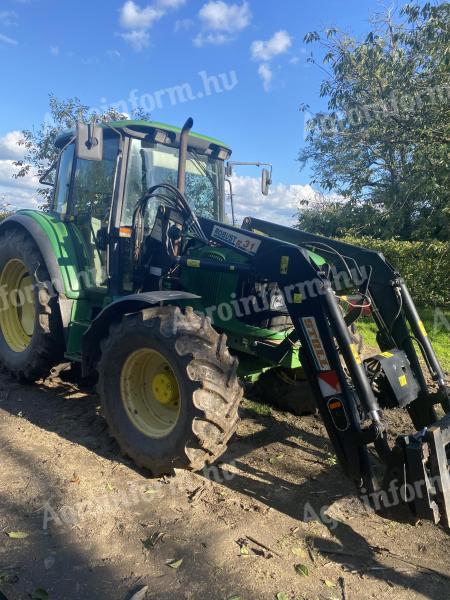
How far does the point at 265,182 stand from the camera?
18.6 feet

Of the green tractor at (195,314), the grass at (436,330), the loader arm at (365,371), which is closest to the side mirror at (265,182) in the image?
the green tractor at (195,314)

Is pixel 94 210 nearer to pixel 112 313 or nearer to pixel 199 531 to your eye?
pixel 112 313

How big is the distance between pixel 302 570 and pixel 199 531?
2.18 ft

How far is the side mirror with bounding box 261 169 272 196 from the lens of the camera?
18.6 ft

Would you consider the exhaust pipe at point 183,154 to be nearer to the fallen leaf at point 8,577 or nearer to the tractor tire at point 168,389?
the tractor tire at point 168,389

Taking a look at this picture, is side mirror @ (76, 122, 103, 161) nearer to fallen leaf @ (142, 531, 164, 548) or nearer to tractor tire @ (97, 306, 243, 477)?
tractor tire @ (97, 306, 243, 477)

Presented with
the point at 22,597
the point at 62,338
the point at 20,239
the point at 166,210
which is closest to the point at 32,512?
the point at 22,597

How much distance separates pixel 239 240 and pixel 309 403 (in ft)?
6.08

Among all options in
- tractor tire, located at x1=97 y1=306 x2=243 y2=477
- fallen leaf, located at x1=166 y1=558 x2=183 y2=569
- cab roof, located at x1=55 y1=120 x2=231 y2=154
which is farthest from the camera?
cab roof, located at x1=55 y1=120 x2=231 y2=154

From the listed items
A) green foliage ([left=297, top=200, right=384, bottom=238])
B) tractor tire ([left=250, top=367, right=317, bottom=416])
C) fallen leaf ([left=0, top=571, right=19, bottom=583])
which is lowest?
fallen leaf ([left=0, top=571, right=19, bottom=583])

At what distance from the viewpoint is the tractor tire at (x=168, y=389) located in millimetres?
3281

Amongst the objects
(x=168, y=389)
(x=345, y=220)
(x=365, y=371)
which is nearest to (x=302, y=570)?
(x=365, y=371)

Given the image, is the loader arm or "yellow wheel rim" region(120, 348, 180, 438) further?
"yellow wheel rim" region(120, 348, 180, 438)

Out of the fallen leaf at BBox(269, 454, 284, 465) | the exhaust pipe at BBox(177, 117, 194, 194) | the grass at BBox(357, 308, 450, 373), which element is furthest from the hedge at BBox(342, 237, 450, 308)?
the fallen leaf at BBox(269, 454, 284, 465)
